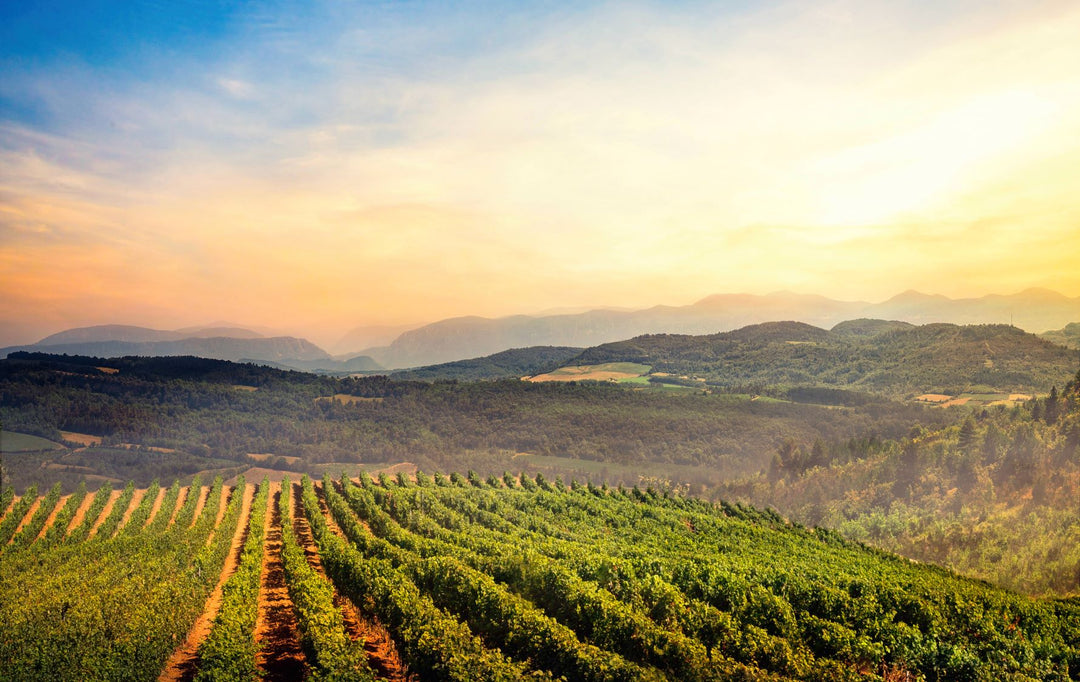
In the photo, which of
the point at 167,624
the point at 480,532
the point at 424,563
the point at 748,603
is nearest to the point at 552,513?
the point at 480,532

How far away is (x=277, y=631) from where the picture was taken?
36.9 m

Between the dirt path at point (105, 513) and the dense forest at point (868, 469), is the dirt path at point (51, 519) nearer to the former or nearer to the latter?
the dirt path at point (105, 513)

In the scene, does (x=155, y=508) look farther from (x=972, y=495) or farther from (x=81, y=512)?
(x=972, y=495)

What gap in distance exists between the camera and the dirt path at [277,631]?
31.0 metres

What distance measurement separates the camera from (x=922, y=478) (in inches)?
4614

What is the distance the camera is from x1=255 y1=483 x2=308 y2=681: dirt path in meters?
31.0

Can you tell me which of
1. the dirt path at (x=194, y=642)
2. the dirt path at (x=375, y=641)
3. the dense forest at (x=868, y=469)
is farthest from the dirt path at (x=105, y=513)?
the dense forest at (x=868, y=469)

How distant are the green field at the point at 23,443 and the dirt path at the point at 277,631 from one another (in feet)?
514

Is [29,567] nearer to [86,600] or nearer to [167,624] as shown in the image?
[86,600]

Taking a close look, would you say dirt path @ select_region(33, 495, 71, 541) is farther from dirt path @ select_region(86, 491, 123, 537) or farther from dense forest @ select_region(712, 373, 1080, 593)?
dense forest @ select_region(712, 373, 1080, 593)

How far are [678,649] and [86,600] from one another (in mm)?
36678

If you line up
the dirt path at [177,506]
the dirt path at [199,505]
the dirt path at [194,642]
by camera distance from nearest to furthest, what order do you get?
the dirt path at [194,642]
the dirt path at [177,506]
the dirt path at [199,505]

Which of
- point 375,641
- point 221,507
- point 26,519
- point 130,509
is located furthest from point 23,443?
point 375,641

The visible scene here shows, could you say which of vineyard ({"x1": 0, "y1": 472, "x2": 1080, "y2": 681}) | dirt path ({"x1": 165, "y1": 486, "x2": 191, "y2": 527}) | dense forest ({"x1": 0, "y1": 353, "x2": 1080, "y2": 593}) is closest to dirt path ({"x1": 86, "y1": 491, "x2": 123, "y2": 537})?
dirt path ({"x1": 165, "y1": 486, "x2": 191, "y2": 527})
